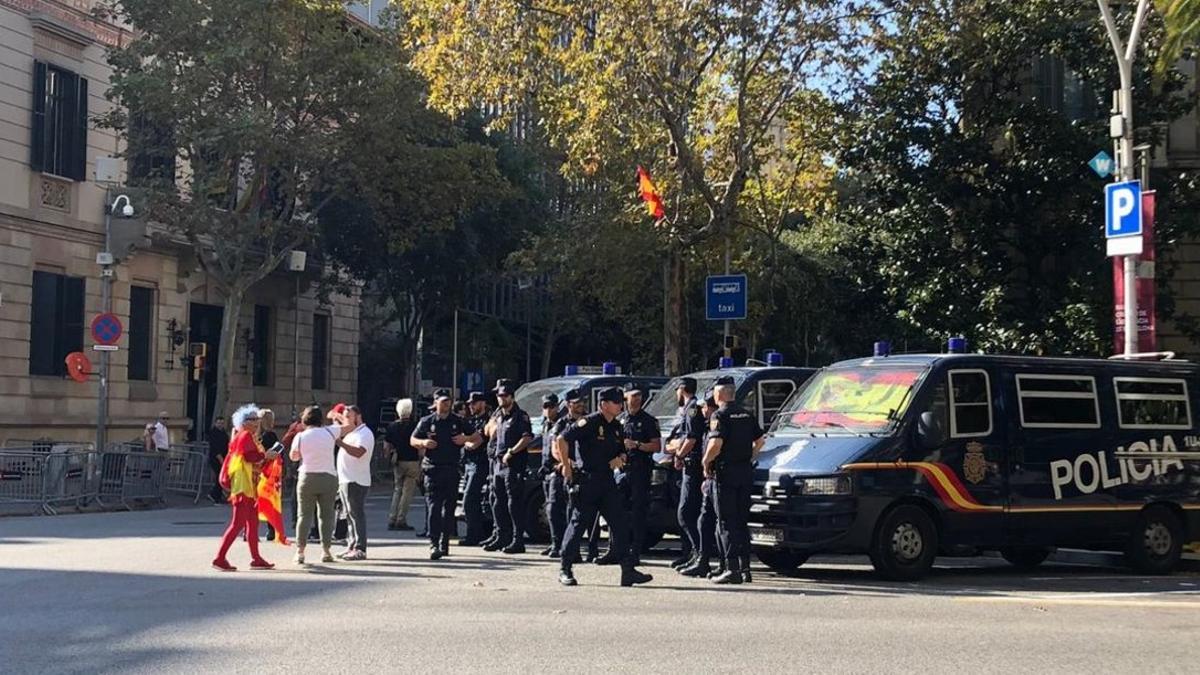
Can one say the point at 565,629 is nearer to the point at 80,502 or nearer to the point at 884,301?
the point at 80,502

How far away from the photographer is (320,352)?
42.8 metres

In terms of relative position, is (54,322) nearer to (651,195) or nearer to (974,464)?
(651,195)

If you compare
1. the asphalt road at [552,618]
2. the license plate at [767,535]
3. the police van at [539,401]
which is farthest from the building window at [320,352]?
the license plate at [767,535]

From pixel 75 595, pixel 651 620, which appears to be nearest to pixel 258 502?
pixel 75 595

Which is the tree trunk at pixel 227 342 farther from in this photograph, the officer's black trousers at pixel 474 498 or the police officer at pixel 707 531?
the police officer at pixel 707 531

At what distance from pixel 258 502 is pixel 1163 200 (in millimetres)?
17025

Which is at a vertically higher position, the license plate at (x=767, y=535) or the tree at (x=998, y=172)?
the tree at (x=998, y=172)

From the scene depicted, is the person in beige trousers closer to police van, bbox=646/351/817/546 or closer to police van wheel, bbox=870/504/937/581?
police van, bbox=646/351/817/546

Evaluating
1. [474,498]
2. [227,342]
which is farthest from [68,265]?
[474,498]

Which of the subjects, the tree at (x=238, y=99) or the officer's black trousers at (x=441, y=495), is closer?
the officer's black trousers at (x=441, y=495)

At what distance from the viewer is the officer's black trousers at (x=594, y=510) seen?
1242 centimetres

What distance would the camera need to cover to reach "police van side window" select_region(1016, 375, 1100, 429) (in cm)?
1376

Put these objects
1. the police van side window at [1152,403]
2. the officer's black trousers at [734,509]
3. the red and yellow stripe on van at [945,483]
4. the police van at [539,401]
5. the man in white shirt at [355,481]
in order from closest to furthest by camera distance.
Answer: the officer's black trousers at [734,509], the red and yellow stripe on van at [945,483], the police van side window at [1152,403], the man in white shirt at [355,481], the police van at [539,401]

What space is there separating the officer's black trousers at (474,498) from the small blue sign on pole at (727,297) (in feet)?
26.5
